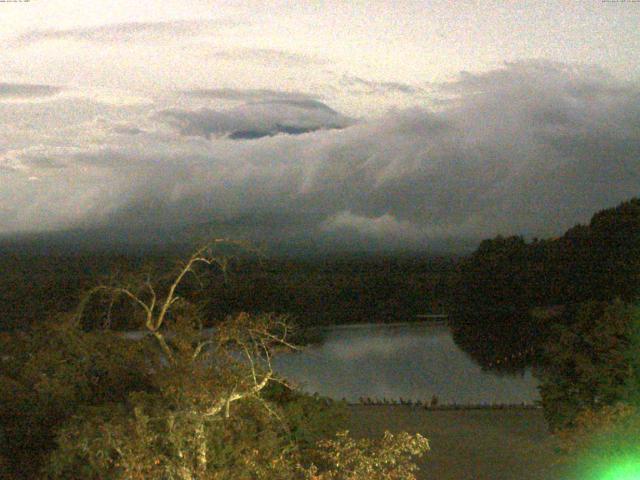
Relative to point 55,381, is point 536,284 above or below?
below

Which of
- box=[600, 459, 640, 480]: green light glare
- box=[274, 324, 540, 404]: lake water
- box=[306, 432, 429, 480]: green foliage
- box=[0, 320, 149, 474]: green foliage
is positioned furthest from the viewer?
box=[274, 324, 540, 404]: lake water

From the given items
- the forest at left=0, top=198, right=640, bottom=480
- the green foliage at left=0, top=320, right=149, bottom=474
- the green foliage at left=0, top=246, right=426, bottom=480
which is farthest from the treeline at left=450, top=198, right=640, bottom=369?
the green foliage at left=0, top=320, right=149, bottom=474

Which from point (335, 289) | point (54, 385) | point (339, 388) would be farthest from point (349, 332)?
point (54, 385)

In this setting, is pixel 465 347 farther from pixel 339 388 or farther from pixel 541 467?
pixel 541 467

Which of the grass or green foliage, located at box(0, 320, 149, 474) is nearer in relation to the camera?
green foliage, located at box(0, 320, 149, 474)

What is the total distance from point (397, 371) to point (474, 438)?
48.5 feet

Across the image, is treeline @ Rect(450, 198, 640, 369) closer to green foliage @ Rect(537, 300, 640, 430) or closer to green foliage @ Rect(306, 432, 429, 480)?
green foliage @ Rect(537, 300, 640, 430)

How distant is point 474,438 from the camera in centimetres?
1521

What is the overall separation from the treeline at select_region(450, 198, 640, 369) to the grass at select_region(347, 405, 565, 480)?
1504 centimetres

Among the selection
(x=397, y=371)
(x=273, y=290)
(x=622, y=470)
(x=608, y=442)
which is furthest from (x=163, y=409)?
(x=273, y=290)

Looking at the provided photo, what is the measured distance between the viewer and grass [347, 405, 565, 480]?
13.0 metres

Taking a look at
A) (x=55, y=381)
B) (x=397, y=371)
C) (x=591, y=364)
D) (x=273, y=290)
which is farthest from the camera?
(x=273, y=290)

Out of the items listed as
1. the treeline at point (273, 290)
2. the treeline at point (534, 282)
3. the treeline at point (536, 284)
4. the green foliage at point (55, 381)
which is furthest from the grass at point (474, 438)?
the treeline at point (534, 282)

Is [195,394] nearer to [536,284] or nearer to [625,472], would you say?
[625,472]
